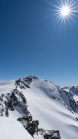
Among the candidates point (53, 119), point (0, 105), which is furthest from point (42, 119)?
point (0, 105)

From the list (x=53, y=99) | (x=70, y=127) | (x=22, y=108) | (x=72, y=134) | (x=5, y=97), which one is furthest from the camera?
(x=53, y=99)

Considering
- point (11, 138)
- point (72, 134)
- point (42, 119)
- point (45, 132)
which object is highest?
point (42, 119)

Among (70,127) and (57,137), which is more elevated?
(70,127)

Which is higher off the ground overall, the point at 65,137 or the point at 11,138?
the point at 65,137

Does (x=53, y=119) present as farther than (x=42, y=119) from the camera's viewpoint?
Yes

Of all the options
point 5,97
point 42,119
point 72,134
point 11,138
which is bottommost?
point 11,138

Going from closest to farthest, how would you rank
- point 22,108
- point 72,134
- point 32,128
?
point 32,128 < point 22,108 < point 72,134

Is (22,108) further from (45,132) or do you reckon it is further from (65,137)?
(45,132)

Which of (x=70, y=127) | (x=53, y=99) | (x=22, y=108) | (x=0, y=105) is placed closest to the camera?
(x=0, y=105)

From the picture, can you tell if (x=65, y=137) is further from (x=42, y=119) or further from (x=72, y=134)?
(x=42, y=119)

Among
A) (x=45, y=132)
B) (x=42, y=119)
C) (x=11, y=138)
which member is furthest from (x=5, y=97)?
(x=11, y=138)
